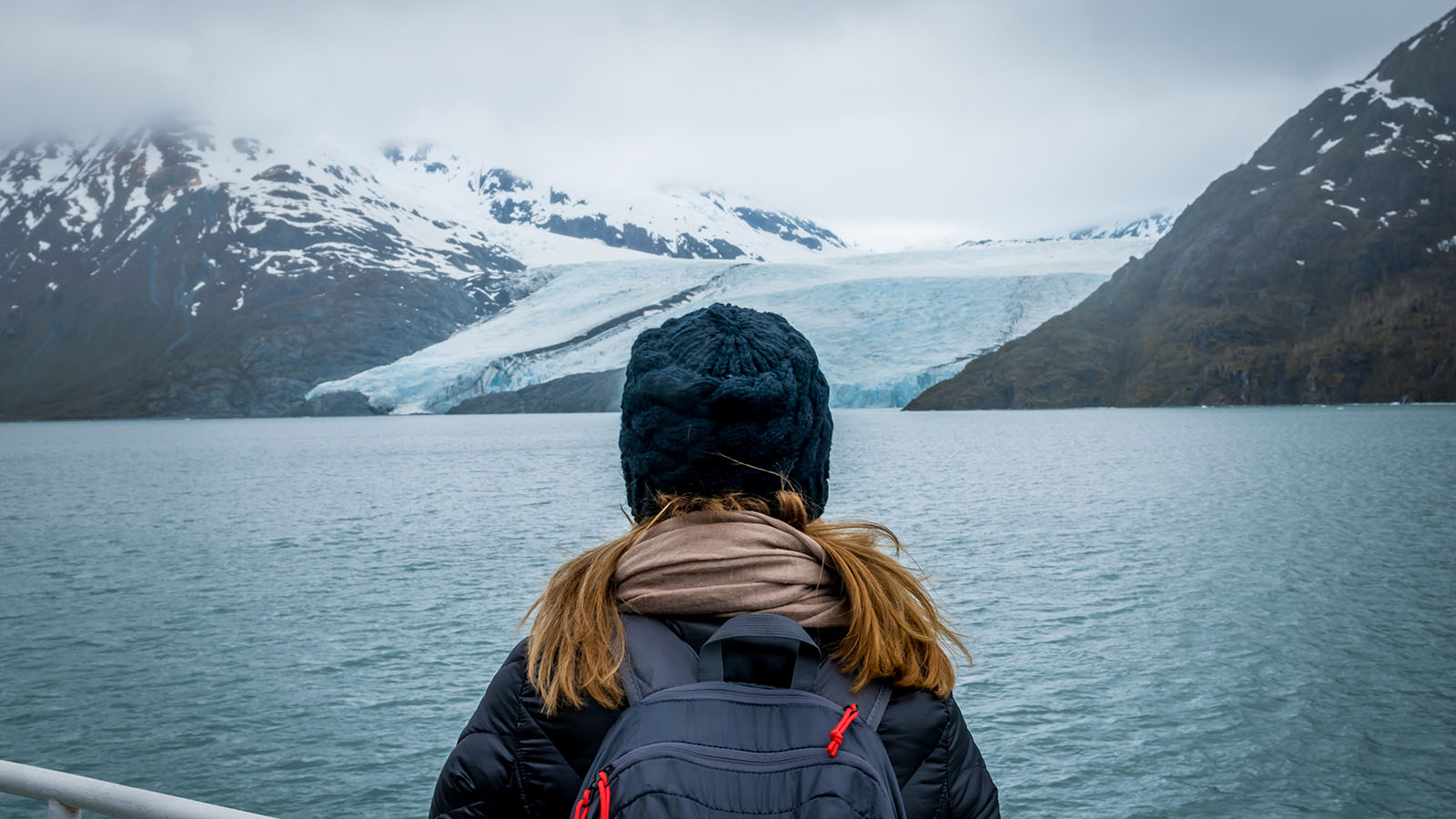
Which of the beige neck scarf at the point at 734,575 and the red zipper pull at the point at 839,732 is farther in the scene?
the beige neck scarf at the point at 734,575

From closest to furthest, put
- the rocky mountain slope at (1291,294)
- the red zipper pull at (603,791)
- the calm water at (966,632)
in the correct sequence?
the red zipper pull at (603,791)
the calm water at (966,632)
the rocky mountain slope at (1291,294)

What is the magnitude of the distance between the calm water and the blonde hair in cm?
468

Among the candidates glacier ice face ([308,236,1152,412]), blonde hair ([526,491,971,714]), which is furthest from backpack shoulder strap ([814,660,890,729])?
glacier ice face ([308,236,1152,412])

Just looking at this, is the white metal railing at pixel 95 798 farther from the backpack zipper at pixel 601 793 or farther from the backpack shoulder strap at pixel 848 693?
the backpack shoulder strap at pixel 848 693

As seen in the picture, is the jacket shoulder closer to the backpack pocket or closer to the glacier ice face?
the backpack pocket

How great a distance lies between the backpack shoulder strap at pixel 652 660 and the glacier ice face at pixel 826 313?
7696cm

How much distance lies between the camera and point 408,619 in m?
13.8

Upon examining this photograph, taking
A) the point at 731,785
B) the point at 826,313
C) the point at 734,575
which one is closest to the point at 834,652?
the point at 734,575

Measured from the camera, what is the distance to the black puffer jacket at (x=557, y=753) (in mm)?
1552

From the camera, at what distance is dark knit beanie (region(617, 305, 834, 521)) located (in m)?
1.66

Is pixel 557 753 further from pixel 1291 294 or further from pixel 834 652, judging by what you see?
pixel 1291 294

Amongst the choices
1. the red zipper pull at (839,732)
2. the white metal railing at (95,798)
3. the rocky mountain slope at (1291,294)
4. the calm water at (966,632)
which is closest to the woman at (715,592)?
the red zipper pull at (839,732)

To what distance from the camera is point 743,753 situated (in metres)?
1.30

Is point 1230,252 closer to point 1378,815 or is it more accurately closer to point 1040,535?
point 1040,535
